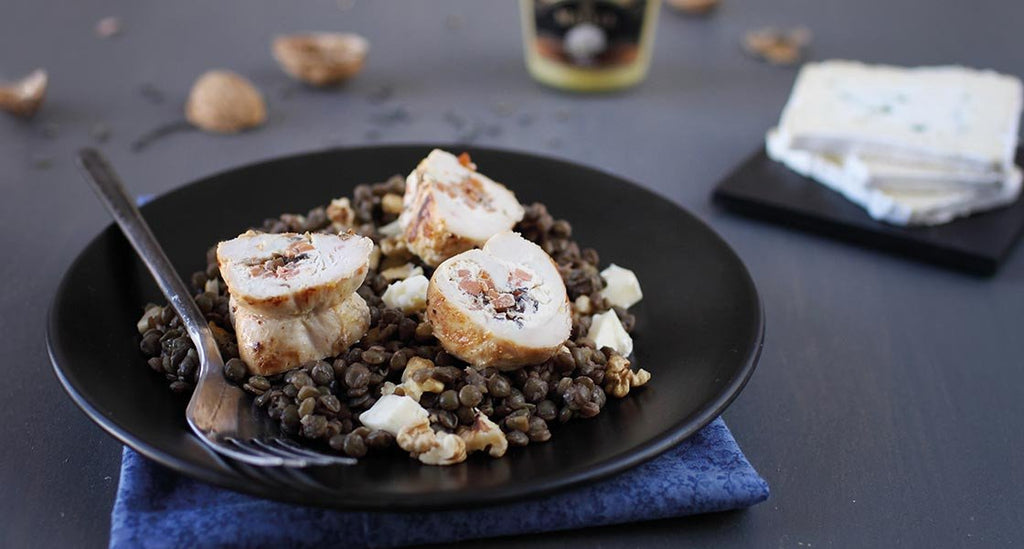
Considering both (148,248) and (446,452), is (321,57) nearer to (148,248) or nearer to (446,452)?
(148,248)

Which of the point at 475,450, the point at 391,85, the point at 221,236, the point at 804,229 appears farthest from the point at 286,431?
the point at 391,85

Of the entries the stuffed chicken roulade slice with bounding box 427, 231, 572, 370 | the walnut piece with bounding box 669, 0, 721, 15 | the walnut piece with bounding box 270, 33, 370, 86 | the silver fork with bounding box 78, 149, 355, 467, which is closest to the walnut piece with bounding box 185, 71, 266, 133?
the walnut piece with bounding box 270, 33, 370, 86

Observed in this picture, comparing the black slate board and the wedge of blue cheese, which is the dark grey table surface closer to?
the black slate board

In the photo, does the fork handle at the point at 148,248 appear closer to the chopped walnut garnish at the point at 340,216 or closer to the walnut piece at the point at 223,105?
the chopped walnut garnish at the point at 340,216

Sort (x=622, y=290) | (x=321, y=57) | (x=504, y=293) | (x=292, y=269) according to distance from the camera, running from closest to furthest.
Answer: (x=292, y=269) → (x=504, y=293) → (x=622, y=290) → (x=321, y=57)

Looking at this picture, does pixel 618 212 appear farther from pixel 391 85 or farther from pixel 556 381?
pixel 391 85

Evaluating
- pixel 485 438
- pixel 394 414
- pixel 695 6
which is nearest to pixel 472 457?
pixel 485 438

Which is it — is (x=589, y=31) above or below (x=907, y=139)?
above
